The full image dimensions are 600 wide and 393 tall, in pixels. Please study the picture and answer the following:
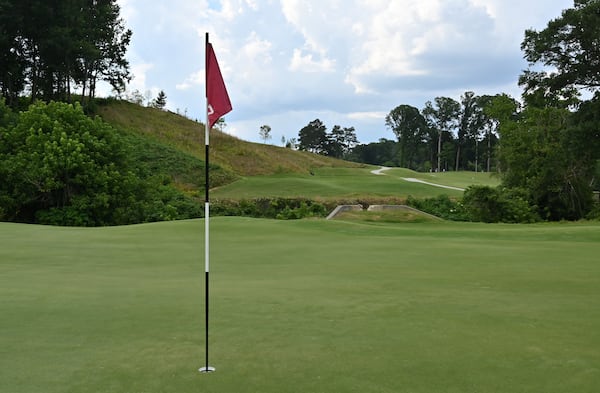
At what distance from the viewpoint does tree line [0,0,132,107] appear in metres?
46.2

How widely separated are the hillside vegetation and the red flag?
52382 millimetres

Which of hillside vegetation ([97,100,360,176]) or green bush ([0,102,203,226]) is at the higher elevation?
hillside vegetation ([97,100,360,176])

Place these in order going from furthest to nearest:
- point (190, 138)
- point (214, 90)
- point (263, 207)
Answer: point (190, 138) → point (263, 207) → point (214, 90)

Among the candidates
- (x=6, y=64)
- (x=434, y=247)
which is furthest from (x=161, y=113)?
(x=434, y=247)

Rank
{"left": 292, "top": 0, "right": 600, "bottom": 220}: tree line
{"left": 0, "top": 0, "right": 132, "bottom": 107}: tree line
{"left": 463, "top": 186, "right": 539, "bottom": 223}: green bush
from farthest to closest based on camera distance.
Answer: {"left": 0, "top": 0, "right": 132, "bottom": 107}: tree line < {"left": 463, "top": 186, "right": 539, "bottom": 223}: green bush < {"left": 292, "top": 0, "right": 600, "bottom": 220}: tree line

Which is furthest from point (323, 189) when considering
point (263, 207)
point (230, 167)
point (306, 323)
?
point (306, 323)

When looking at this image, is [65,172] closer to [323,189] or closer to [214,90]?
[323,189]

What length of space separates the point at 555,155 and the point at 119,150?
31683mm

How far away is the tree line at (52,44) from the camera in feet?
151

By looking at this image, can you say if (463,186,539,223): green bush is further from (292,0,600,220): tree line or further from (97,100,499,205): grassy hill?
(97,100,499,205): grassy hill

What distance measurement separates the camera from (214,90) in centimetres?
602

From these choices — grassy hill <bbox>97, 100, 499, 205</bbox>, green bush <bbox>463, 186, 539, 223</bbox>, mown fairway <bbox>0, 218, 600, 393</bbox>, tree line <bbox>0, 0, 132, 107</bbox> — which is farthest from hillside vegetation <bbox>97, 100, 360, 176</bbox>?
mown fairway <bbox>0, 218, 600, 393</bbox>

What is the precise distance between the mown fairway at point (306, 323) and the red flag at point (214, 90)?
2534mm

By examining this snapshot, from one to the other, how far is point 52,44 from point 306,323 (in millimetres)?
46707
